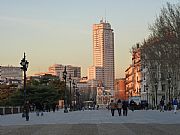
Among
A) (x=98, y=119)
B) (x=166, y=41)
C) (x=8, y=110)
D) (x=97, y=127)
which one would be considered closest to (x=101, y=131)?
(x=97, y=127)

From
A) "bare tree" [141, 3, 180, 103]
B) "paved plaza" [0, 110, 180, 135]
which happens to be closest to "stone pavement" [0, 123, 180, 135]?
"paved plaza" [0, 110, 180, 135]

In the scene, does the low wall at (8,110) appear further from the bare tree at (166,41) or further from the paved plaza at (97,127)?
the paved plaza at (97,127)

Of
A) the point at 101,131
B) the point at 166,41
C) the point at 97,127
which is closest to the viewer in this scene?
the point at 101,131

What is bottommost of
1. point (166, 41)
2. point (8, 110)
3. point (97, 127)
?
point (8, 110)

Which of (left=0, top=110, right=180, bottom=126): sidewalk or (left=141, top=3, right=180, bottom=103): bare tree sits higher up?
(left=141, top=3, right=180, bottom=103): bare tree

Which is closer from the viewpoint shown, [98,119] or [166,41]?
[98,119]

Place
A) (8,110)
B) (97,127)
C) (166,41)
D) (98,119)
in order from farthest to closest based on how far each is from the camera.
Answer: (8,110) → (166,41) → (98,119) → (97,127)

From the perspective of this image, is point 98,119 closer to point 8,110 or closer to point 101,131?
point 101,131

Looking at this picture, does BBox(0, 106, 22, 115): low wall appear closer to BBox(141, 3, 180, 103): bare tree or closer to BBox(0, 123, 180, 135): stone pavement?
BBox(141, 3, 180, 103): bare tree

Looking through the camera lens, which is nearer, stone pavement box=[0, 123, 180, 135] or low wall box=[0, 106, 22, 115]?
stone pavement box=[0, 123, 180, 135]

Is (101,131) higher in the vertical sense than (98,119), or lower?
higher

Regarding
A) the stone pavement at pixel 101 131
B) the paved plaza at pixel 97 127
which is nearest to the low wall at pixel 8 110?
the paved plaza at pixel 97 127

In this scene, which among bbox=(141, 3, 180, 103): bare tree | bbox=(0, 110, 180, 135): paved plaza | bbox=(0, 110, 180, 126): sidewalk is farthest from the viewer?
bbox=(141, 3, 180, 103): bare tree

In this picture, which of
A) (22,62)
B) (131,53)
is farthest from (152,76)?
(22,62)
